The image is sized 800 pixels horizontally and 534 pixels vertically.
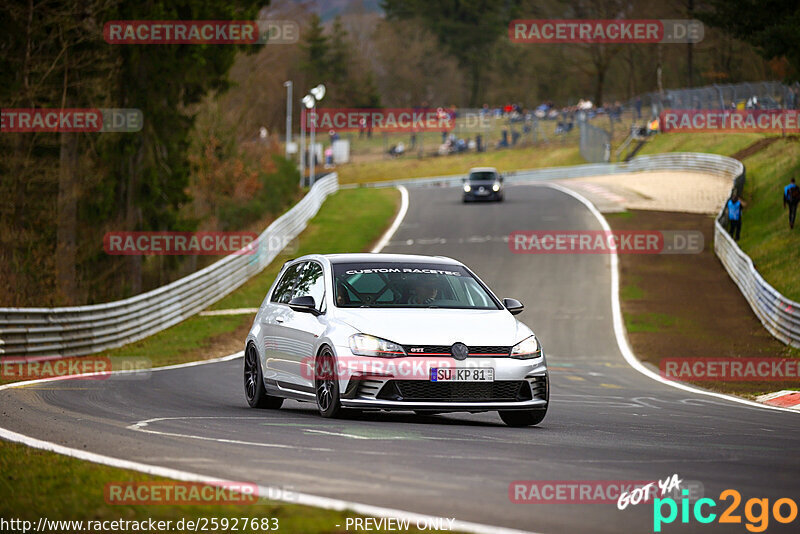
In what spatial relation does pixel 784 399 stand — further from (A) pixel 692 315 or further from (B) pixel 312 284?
(A) pixel 692 315

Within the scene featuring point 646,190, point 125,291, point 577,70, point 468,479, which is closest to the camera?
point 468,479

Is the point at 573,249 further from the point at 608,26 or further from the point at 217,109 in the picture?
the point at 608,26

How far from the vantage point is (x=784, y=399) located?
17.3 m

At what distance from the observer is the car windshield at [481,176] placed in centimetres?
5791

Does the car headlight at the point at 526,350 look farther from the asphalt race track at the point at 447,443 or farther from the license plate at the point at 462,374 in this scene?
the asphalt race track at the point at 447,443

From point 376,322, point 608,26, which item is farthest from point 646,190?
point 376,322

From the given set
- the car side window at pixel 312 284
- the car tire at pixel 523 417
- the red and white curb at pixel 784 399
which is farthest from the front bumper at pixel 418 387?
the red and white curb at pixel 784 399

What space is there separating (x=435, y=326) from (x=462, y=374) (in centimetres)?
53

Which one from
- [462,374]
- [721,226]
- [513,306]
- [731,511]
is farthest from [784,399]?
[721,226]

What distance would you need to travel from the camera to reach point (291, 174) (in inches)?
3007

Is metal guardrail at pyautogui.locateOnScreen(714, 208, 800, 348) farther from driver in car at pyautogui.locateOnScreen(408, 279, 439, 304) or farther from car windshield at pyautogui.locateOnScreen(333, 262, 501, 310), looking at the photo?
driver in car at pyautogui.locateOnScreen(408, 279, 439, 304)

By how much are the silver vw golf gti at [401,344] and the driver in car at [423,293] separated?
0.5 inches

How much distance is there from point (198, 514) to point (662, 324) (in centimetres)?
2622

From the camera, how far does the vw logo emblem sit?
424 inches
